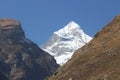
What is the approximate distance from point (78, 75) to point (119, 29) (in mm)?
22580

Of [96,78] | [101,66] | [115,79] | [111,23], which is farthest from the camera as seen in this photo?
[111,23]

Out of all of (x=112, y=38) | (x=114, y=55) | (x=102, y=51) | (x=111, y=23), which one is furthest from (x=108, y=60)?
(x=111, y=23)

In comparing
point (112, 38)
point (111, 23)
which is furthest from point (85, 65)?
point (111, 23)

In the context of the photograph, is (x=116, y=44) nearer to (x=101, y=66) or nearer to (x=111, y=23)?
(x=101, y=66)

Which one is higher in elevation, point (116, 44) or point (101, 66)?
point (116, 44)

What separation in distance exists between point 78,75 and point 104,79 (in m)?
12.2

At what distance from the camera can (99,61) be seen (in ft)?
301

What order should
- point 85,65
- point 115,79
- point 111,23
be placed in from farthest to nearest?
point 111,23, point 85,65, point 115,79

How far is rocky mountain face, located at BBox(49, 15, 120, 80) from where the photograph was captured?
83.2m

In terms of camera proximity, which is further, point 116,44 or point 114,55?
point 116,44

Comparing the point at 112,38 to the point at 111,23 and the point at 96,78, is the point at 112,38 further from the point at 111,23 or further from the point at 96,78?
the point at 96,78

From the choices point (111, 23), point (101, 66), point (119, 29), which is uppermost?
point (111, 23)

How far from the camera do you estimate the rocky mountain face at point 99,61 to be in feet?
273

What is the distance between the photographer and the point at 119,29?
107000 millimetres
